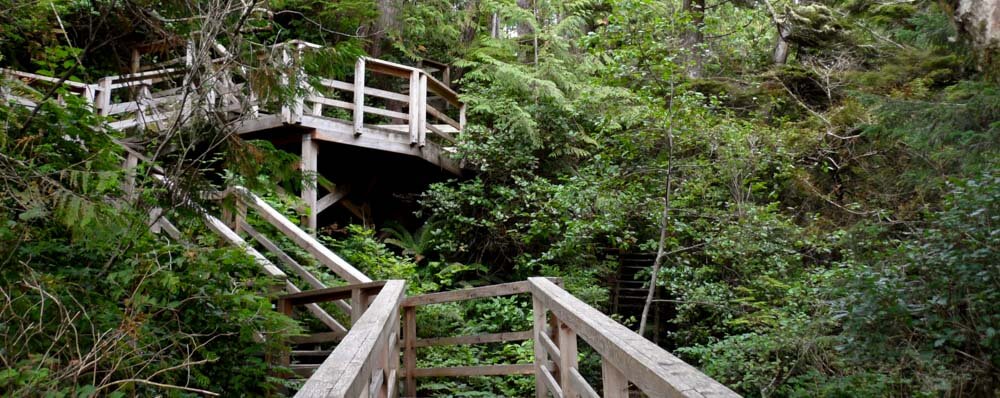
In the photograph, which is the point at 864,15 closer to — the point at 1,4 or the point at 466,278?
the point at 466,278

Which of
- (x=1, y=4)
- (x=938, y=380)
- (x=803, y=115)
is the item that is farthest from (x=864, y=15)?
(x=1, y=4)

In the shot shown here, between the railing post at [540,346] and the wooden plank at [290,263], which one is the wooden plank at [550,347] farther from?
the wooden plank at [290,263]

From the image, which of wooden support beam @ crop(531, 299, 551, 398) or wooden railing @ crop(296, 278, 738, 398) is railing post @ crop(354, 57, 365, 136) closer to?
wooden railing @ crop(296, 278, 738, 398)

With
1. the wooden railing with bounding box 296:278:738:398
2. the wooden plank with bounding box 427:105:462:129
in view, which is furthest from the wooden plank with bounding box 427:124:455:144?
the wooden railing with bounding box 296:278:738:398

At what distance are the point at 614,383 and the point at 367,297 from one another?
3677 mm

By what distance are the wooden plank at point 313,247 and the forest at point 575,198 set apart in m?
0.54

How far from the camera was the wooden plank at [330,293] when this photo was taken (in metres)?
5.66

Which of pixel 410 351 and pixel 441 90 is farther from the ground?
pixel 441 90

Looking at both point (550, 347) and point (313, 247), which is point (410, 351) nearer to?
point (313, 247)

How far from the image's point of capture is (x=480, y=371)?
5.46 meters

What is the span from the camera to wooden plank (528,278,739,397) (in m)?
1.60

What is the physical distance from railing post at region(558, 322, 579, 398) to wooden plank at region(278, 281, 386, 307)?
2362mm

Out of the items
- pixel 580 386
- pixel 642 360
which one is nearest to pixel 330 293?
pixel 580 386

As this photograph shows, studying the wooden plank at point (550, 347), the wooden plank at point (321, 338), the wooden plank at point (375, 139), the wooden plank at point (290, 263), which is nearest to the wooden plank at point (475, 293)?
the wooden plank at point (550, 347)
